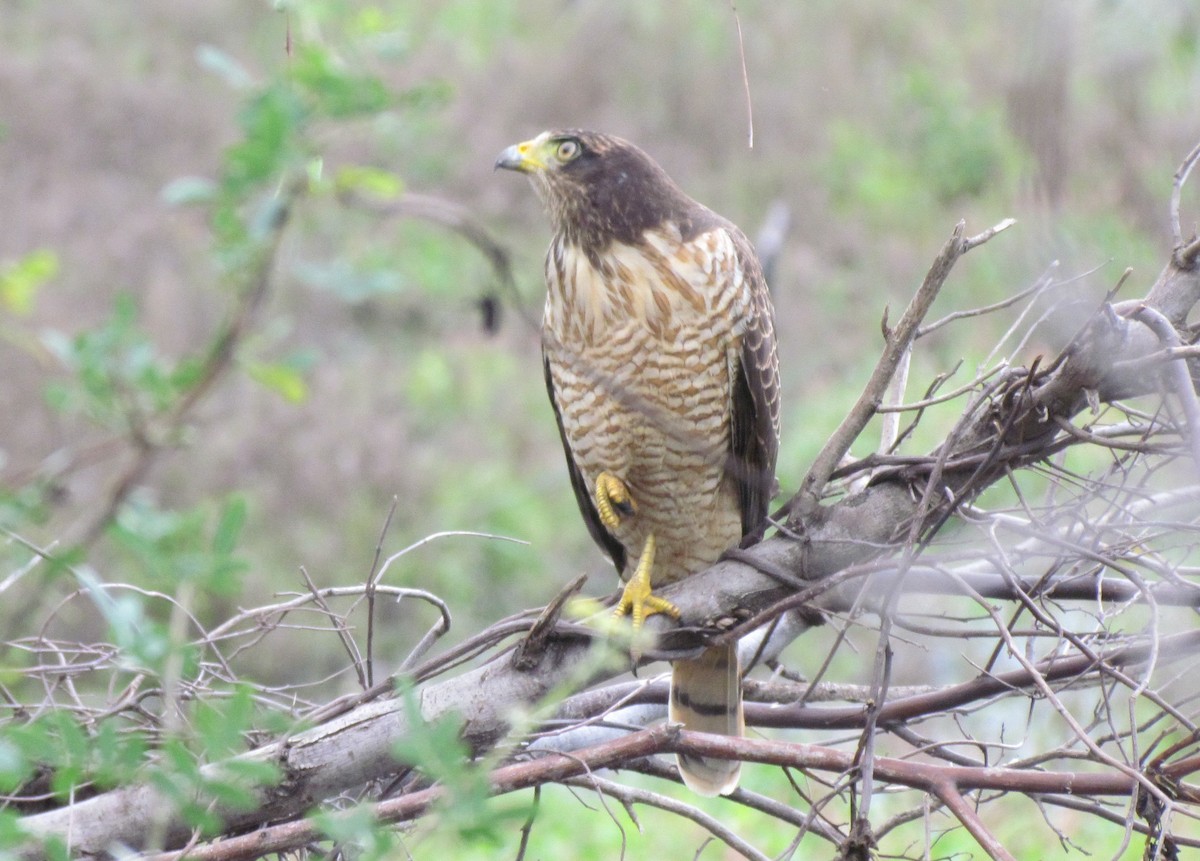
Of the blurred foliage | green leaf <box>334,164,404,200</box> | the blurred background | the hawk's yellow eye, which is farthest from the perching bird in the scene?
green leaf <box>334,164,404,200</box>

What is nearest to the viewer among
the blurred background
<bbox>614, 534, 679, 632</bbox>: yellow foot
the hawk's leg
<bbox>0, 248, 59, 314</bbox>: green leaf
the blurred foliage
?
the blurred foliage

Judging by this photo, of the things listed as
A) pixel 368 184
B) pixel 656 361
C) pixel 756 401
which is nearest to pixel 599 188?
pixel 656 361

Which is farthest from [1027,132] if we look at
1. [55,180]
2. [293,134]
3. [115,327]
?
[55,180]

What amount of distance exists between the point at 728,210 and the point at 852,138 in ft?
6.11

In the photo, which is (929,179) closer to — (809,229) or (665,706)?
(809,229)

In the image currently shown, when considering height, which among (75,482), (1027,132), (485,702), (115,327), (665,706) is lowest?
(75,482)

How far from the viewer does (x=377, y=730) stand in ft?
6.54

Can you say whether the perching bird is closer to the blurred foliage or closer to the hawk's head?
the hawk's head

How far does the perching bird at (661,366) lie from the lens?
277cm

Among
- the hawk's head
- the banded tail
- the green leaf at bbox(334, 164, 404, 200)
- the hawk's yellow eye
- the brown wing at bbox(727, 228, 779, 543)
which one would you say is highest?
the green leaf at bbox(334, 164, 404, 200)

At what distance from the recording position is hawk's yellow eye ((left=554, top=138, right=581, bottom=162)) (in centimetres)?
298

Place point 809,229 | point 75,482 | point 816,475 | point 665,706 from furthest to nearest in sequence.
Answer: point 809,229 → point 75,482 → point 665,706 → point 816,475

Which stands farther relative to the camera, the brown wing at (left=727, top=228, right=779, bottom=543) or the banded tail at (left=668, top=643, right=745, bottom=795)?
the banded tail at (left=668, top=643, right=745, bottom=795)

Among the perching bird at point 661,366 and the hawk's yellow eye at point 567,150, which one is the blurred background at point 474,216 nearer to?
the perching bird at point 661,366
